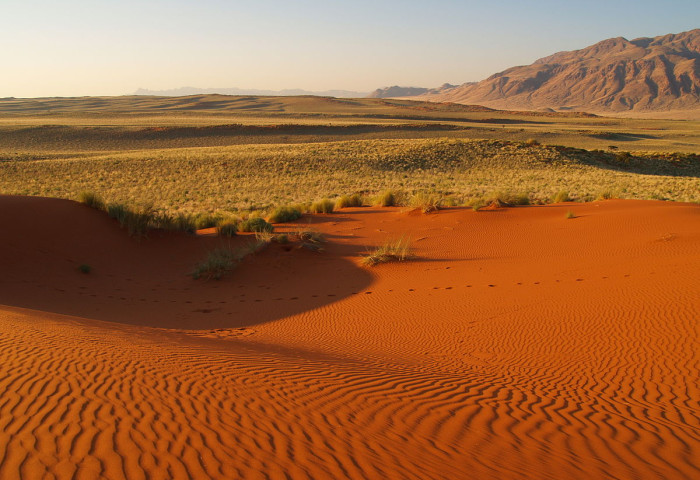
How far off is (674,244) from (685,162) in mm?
37669

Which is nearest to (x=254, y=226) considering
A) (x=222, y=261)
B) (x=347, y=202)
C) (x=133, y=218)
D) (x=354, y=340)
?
(x=133, y=218)

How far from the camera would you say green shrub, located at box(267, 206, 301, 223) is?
18.7 m

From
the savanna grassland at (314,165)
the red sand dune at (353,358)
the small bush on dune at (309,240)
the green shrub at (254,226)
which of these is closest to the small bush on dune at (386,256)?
the red sand dune at (353,358)

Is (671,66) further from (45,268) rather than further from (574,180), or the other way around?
(45,268)

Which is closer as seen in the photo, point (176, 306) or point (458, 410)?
point (458, 410)

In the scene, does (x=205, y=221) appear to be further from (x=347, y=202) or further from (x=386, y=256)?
(x=386, y=256)

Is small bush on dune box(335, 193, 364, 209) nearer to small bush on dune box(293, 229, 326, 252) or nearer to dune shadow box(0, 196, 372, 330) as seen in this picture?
small bush on dune box(293, 229, 326, 252)

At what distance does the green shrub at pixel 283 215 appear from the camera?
18.7 m

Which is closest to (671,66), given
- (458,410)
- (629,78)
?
(629,78)

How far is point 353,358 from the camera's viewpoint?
695 cm

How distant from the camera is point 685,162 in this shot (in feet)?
142

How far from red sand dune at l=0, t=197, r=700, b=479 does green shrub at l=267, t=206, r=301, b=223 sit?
14.1 feet

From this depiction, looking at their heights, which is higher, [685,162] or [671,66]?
[671,66]

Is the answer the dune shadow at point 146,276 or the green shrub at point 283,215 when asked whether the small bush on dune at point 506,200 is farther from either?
the dune shadow at point 146,276
